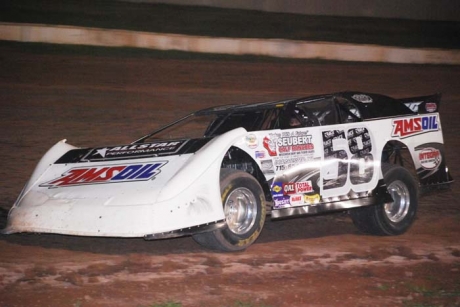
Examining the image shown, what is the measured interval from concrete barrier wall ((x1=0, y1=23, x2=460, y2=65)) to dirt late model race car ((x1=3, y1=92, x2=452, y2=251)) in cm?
1363

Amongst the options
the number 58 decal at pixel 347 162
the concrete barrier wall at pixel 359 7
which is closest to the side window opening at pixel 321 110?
the number 58 decal at pixel 347 162

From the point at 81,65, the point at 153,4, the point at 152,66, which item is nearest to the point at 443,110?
the point at 152,66

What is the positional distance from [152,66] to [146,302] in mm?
14640

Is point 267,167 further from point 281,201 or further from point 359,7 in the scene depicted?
point 359,7

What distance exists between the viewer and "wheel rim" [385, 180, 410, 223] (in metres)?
8.17

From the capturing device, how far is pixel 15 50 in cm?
1977

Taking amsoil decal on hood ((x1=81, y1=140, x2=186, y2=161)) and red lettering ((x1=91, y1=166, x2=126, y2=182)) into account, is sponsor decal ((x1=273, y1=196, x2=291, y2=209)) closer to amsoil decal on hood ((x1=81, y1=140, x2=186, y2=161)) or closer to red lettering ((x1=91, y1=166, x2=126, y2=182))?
amsoil decal on hood ((x1=81, y1=140, x2=186, y2=161))

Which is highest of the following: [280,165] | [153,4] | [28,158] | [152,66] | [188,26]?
[153,4]

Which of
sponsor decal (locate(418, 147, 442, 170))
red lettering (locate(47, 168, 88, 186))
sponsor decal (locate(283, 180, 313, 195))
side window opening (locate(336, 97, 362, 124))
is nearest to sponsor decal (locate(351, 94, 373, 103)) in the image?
side window opening (locate(336, 97, 362, 124))

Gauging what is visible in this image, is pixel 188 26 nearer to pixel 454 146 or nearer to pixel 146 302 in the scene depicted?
pixel 454 146

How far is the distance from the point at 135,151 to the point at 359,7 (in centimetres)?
2655

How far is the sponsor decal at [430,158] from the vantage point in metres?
8.46

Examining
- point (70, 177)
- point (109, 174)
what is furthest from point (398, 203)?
point (70, 177)

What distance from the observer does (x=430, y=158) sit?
853 cm
